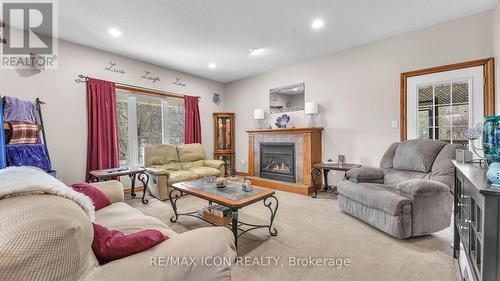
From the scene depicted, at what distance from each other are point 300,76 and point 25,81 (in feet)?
15.5

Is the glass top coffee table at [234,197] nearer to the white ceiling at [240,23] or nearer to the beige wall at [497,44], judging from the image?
the white ceiling at [240,23]

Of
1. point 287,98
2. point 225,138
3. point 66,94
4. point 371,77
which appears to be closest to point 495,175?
point 371,77

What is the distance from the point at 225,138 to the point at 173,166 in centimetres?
188

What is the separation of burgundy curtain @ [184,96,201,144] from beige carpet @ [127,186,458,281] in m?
2.35

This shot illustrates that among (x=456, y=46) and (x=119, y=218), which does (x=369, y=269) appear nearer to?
(x=119, y=218)

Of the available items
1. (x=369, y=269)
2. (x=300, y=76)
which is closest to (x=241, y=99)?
(x=300, y=76)

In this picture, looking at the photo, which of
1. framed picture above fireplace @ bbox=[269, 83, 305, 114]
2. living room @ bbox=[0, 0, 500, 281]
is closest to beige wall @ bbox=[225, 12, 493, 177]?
living room @ bbox=[0, 0, 500, 281]

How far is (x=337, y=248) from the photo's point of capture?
80.9 inches

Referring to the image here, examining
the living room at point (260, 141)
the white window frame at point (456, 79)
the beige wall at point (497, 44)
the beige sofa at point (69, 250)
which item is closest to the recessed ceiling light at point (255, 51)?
the living room at point (260, 141)

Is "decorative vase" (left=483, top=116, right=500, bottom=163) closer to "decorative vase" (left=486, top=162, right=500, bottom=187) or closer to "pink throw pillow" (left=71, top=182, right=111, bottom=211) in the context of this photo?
"decorative vase" (left=486, top=162, right=500, bottom=187)

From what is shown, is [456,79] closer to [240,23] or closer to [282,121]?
[282,121]

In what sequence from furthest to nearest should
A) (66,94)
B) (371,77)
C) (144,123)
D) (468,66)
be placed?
(144,123) → (371,77) → (66,94) → (468,66)

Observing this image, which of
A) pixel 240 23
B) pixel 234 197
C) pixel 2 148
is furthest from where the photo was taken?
pixel 240 23

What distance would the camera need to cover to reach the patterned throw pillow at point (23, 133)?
8.44 feet
